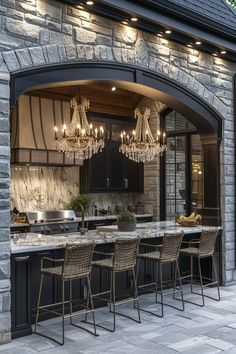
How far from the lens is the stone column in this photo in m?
4.50

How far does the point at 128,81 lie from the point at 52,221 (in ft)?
12.4

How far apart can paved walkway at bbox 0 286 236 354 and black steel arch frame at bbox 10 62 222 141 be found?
2506 millimetres

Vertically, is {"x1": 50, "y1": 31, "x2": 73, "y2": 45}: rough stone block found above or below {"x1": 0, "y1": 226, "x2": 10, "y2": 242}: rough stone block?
above

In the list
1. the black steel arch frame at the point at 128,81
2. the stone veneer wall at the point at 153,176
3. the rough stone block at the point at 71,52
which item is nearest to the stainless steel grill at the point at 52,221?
the stone veneer wall at the point at 153,176

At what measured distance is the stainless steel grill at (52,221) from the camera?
837 cm

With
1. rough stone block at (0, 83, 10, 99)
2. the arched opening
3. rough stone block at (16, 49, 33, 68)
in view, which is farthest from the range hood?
rough stone block at (0, 83, 10, 99)

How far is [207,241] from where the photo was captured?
252 inches

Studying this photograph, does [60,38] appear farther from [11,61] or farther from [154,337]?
[154,337]

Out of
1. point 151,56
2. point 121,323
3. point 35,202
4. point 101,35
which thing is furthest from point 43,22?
point 35,202

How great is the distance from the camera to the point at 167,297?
6.56m

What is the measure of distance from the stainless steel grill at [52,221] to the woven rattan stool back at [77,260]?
359 cm

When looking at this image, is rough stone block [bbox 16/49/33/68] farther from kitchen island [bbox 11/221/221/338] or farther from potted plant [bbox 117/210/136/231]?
potted plant [bbox 117/210/136/231]

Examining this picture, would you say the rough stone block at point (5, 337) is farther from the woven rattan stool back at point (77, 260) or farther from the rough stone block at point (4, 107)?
the rough stone block at point (4, 107)

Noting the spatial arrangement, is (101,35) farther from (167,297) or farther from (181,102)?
(167,297)
